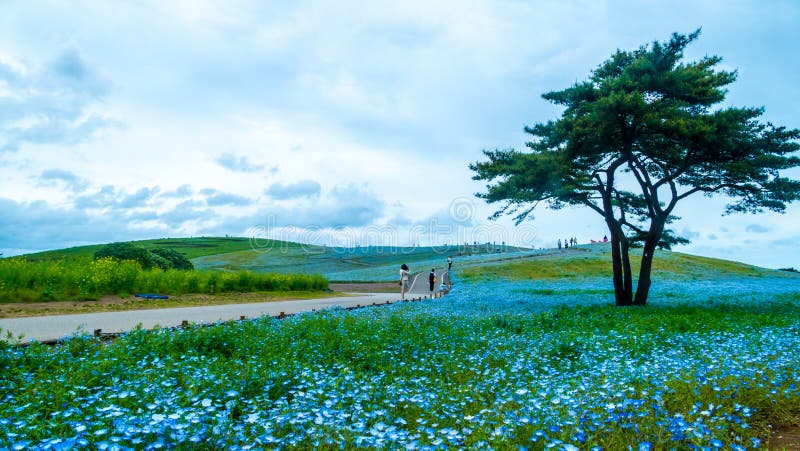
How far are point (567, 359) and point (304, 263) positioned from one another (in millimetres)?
87096

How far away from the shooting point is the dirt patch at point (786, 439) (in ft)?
18.6

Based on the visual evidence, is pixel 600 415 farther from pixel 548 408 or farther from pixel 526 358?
pixel 526 358

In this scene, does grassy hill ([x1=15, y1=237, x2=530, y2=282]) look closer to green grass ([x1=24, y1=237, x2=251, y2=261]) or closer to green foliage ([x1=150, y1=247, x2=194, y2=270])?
green grass ([x1=24, y1=237, x2=251, y2=261])

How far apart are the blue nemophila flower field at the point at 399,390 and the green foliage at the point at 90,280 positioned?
15.0m

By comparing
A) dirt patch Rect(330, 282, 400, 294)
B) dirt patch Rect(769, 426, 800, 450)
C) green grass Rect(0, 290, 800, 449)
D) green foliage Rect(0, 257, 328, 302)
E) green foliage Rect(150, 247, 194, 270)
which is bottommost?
dirt patch Rect(330, 282, 400, 294)

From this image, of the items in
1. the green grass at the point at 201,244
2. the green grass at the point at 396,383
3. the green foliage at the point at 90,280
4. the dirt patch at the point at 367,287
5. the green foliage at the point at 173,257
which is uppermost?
the green grass at the point at 201,244

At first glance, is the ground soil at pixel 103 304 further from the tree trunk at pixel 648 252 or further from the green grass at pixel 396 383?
the tree trunk at pixel 648 252

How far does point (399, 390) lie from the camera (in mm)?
6707

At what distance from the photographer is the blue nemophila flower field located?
195 inches

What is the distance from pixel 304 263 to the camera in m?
94.5

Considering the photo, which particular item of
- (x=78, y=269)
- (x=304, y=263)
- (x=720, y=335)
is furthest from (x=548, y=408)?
(x=304, y=263)

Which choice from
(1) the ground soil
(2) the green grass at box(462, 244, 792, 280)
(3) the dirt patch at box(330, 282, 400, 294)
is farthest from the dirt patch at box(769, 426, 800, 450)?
(2) the green grass at box(462, 244, 792, 280)

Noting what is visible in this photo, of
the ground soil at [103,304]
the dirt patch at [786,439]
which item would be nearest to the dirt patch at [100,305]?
the ground soil at [103,304]

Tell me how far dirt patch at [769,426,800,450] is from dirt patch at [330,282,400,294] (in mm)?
36871
